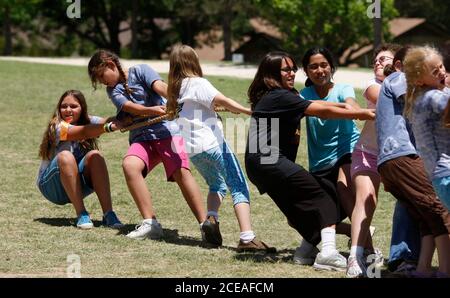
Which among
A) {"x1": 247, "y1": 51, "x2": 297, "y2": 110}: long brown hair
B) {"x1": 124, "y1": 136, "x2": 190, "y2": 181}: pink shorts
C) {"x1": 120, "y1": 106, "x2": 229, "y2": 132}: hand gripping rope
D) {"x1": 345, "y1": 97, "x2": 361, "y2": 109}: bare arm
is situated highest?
{"x1": 247, "y1": 51, "x2": 297, "y2": 110}: long brown hair

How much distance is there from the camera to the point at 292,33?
44.4 metres

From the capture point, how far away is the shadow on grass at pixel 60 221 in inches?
320

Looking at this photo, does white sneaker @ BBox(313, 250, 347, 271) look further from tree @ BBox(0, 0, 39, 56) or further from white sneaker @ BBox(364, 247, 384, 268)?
tree @ BBox(0, 0, 39, 56)

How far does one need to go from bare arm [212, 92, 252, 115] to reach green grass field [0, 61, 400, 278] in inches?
40.9

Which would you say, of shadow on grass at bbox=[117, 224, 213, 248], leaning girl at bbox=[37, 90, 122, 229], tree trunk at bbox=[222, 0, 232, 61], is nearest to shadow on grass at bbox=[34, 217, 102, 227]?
leaning girl at bbox=[37, 90, 122, 229]

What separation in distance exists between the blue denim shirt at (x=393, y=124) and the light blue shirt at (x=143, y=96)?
219cm

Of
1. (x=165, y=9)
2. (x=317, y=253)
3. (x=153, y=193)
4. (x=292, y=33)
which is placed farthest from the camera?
(x=165, y=9)

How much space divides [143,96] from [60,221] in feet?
4.73

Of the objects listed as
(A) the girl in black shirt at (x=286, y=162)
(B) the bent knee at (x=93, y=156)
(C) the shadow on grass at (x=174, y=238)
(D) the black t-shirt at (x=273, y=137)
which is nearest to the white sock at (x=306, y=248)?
(A) the girl in black shirt at (x=286, y=162)

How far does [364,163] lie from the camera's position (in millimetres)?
6449

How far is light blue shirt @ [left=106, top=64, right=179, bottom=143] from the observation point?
767 centimetres

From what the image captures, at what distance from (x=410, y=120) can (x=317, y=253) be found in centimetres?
146
